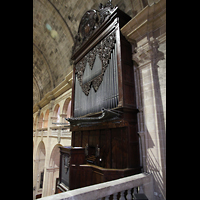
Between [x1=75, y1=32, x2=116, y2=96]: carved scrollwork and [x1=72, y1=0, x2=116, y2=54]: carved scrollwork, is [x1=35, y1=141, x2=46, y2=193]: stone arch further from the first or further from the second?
[x1=72, y1=0, x2=116, y2=54]: carved scrollwork

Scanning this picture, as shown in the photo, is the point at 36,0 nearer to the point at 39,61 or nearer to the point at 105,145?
the point at 39,61

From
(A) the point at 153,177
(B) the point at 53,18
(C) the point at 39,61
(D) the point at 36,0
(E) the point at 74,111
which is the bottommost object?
(A) the point at 153,177

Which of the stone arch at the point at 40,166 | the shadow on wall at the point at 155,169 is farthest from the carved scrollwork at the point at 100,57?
the stone arch at the point at 40,166

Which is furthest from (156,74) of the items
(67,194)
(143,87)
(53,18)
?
(53,18)

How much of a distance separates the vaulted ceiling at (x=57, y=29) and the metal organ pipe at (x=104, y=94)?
7.17ft

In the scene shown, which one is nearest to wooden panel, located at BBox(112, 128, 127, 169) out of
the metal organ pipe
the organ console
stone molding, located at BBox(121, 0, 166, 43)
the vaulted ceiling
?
the organ console

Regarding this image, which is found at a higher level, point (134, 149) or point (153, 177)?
point (134, 149)

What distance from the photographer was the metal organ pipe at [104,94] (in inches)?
169

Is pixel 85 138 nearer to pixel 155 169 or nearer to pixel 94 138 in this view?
pixel 94 138

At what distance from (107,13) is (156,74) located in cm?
295

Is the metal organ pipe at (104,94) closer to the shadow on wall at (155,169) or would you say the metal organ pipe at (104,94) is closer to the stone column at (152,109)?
the stone column at (152,109)

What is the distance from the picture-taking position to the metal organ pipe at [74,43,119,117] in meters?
4.29

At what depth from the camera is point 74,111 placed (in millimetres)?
6406
